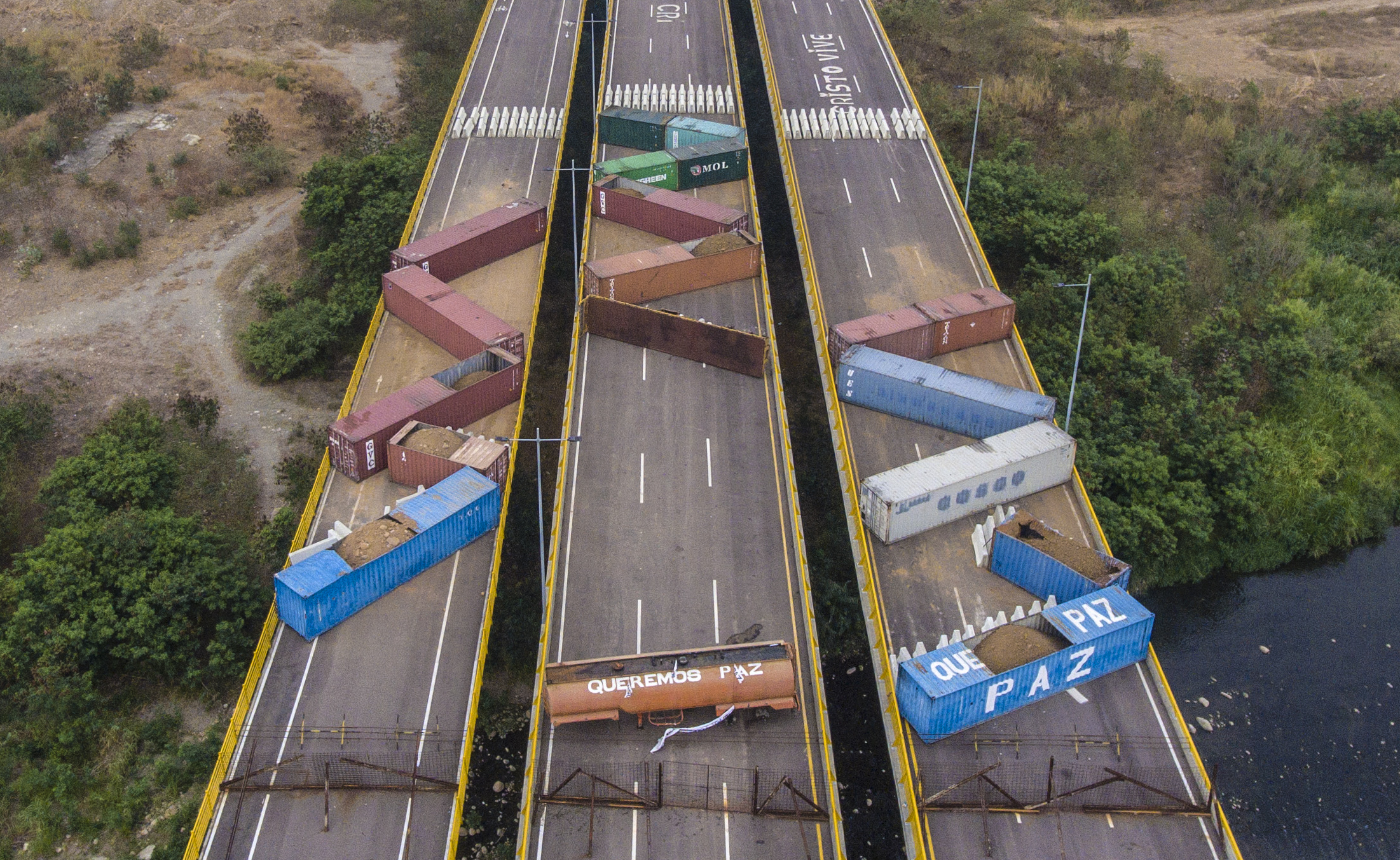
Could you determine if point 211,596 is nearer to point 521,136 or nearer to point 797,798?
point 797,798

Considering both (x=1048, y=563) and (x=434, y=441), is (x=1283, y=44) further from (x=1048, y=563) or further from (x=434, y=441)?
(x=434, y=441)

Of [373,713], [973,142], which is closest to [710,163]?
[973,142]

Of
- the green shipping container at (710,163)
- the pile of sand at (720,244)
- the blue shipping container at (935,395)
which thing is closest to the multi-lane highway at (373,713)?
the pile of sand at (720,244)

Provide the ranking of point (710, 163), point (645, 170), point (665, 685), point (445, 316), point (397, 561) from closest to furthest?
1. point (665, 685)
2. point (397, 561)
3. point (445, 316)
4. point (645, 170)
5. point (710, 163)

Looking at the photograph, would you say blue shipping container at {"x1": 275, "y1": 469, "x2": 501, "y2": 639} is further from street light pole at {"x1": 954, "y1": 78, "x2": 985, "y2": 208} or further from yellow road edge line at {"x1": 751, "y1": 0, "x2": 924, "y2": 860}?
street light pole at {"x1": 954, "y1": 78, "x2": 985, "y2": 208}

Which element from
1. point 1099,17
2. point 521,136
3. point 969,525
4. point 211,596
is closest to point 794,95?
point 521,136

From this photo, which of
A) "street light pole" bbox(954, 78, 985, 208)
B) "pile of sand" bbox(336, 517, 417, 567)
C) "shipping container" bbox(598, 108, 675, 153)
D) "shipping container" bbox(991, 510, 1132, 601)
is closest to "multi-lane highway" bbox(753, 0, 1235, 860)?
"shipping container" bbox(991, 510, 1132, 601)
